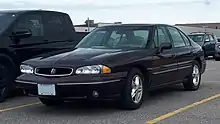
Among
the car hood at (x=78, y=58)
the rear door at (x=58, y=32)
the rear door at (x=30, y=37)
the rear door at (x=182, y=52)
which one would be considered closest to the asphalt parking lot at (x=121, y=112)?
the rear door at (x=182, y=52)

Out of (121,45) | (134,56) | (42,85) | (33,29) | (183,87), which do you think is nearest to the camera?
(42,85)

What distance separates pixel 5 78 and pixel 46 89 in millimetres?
2083

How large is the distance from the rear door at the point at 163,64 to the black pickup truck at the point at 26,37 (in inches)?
65.3

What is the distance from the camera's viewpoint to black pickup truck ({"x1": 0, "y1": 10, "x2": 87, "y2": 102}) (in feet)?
27.4

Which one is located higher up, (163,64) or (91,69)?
(91,69)

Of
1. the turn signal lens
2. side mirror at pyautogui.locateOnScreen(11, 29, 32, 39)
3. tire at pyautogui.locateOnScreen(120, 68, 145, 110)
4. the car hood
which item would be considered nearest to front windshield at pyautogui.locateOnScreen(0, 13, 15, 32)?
side mirror at pyautogui.locateOnScreen(11, 29, 32, 39)

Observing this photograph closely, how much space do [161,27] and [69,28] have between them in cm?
273

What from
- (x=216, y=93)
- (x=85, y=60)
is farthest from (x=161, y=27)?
(x=85, y=60)

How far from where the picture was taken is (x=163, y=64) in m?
7.99

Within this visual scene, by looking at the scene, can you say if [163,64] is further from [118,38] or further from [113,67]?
[113,67]

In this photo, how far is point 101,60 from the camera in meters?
6.61

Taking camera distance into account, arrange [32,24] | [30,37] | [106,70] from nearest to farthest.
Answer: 1. [106,70]
2. [30,37]
3. [32,24]

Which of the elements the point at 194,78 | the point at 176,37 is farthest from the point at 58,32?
the point at 194,78

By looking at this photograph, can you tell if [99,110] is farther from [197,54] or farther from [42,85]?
[197,54]
